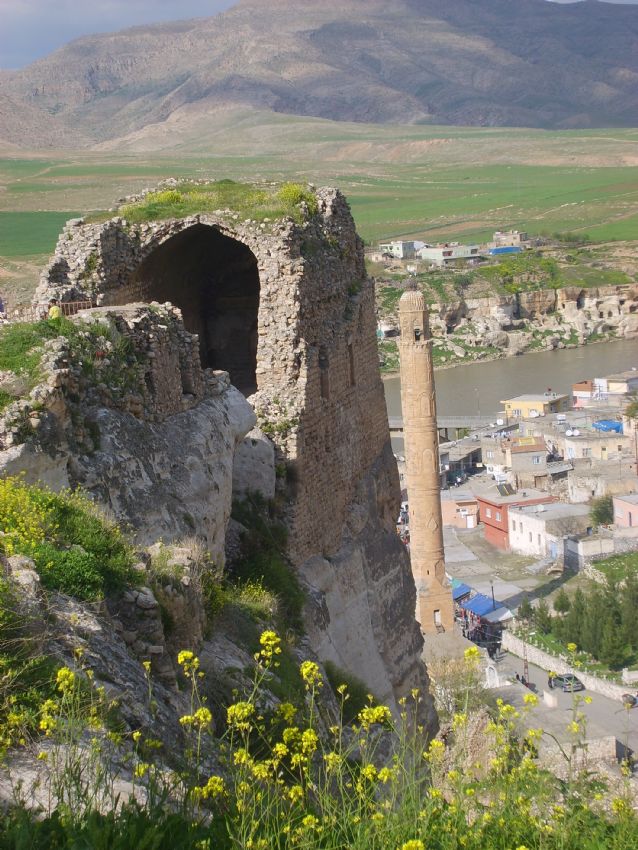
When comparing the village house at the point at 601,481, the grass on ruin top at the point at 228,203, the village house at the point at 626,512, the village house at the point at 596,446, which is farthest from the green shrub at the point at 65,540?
the village house at the point at 596,446

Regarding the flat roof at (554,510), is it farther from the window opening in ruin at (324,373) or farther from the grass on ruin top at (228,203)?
the window opening in ruin at (324,373)

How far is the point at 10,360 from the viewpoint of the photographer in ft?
23.4

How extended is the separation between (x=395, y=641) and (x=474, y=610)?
26244mm

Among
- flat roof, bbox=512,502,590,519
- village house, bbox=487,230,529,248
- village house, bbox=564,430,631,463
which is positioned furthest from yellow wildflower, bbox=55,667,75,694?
village house, bbox=487,230,529,248

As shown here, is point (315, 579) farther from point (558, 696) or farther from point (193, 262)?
point (558, 696)

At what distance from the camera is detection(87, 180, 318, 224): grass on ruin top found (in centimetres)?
1059

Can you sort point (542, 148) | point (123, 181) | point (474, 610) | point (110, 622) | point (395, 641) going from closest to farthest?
point (110, 622), point (395, 641), point (474, 610), point (123, 181), point (542, 148)

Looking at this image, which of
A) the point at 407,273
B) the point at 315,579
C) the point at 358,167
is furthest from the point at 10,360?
the point at 358,167

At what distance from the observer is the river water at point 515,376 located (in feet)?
228

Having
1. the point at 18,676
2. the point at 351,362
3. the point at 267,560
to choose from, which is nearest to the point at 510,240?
the point at 351,362

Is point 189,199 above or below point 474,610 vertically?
above

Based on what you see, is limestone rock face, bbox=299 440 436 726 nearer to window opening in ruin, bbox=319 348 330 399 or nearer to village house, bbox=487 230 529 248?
window opening in ruin, bbox=319 348 330 399

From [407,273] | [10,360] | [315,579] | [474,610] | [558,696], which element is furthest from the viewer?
[407,273]

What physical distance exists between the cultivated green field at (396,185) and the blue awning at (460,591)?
2794cm
